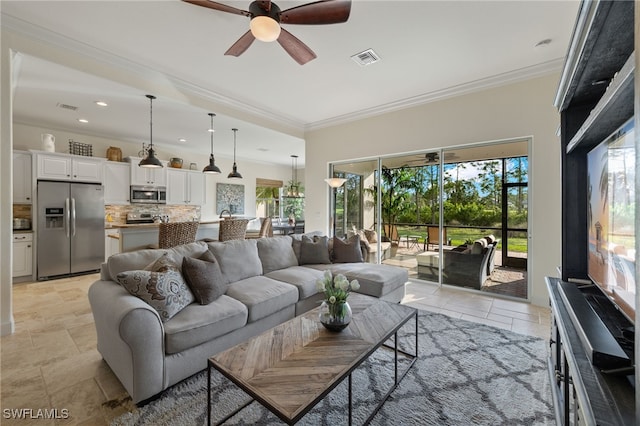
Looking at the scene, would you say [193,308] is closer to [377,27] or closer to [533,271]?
[377,27]

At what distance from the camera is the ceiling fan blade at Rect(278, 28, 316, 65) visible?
2333mm

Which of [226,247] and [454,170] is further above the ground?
[454,170]

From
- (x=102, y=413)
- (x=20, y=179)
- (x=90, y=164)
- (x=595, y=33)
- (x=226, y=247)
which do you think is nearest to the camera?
(x=595, y=33)

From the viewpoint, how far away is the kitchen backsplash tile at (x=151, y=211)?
6016 millimetres

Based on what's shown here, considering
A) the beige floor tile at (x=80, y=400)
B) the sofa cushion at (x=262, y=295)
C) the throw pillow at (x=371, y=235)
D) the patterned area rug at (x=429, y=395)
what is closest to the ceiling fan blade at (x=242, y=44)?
the sofa cushion at (x=262, y=295)

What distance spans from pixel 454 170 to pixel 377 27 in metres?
2.50

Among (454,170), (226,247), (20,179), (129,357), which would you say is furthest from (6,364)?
(454,170)

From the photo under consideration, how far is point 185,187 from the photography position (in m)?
7.11

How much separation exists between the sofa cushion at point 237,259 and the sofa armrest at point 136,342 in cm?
97

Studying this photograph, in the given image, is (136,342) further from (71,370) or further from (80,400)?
(71,370)

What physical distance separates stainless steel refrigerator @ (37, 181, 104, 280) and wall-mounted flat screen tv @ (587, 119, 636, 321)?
690 cm

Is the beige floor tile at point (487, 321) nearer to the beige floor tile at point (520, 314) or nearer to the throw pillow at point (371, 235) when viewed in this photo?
the beige floor tile at point (520, 314)

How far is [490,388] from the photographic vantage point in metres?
1.88

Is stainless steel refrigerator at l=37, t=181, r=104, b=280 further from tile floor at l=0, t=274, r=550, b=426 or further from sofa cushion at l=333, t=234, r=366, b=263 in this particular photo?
sofa cushion at l=333, t=234, r=366, b=263
